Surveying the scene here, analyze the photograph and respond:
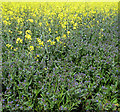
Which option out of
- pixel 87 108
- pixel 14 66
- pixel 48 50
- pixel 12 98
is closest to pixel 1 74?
pixel 14 66

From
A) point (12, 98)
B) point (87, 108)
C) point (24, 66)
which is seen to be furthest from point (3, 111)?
point (87, 108)

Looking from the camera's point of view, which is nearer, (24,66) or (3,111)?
(3,111)

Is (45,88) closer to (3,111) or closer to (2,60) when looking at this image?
(3,111)

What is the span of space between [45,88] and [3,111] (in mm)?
796

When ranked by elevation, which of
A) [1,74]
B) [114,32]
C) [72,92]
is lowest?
[72,92]

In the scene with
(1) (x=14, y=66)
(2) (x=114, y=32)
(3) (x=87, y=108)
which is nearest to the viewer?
(3) (x=87, y=108)

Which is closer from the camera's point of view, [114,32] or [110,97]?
[110,97]

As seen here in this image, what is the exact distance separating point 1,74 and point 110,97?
207 centimetres

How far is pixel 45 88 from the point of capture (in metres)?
2.71

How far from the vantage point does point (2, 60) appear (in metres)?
3.47

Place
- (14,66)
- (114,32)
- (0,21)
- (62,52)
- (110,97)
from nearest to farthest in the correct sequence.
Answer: (110,97)
(14,66)
(62,52)
(114,32)
(0,21)

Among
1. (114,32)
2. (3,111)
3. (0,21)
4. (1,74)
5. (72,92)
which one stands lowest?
(3,111)

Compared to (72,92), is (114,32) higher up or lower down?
higher up

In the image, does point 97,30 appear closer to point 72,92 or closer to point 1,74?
point 72,92
